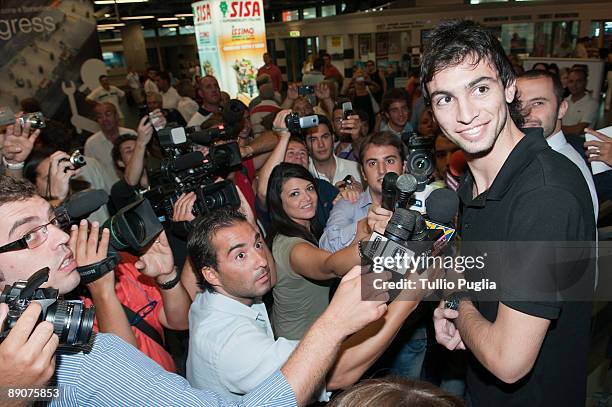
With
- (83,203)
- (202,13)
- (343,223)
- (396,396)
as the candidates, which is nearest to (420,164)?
(343,223)

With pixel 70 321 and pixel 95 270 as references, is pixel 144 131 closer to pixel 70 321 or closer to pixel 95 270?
pixel 95 270

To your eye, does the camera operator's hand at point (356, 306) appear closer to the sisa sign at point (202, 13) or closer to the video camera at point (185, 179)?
the video camera at point (185, 179)

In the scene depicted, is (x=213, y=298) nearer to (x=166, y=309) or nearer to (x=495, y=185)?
(x=166, y=309)

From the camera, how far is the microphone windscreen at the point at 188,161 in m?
2.54

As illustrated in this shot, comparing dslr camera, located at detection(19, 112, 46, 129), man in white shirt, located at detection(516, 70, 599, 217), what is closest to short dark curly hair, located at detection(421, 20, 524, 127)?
man in white shirt, located at detection(516, 70, 599, 217)

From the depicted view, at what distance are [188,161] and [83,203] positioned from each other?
2.53 ft

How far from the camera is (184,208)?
2492 millimetres

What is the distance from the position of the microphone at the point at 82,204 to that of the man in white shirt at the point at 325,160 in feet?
6.83

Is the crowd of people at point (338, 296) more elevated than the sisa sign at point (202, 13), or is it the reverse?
the sisa sign at point (202, 13)

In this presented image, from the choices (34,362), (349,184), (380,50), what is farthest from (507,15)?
(34,362)

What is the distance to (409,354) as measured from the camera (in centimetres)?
253

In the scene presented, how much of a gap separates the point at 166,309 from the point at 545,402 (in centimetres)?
174

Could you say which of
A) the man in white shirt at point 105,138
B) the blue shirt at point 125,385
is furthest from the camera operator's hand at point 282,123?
the man in white shirt at point 105,138

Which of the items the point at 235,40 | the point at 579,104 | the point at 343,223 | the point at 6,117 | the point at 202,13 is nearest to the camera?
the point at 343,223
